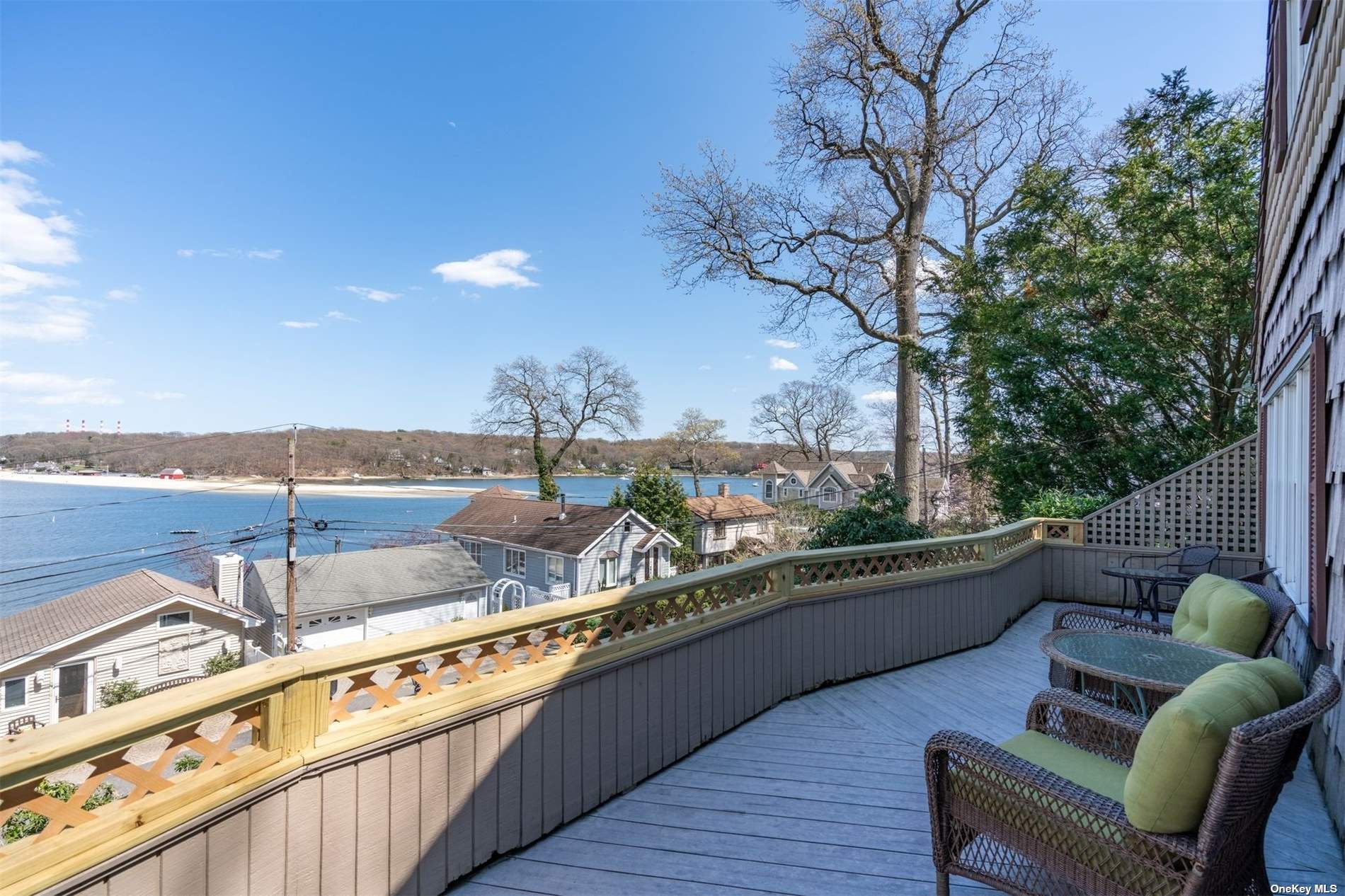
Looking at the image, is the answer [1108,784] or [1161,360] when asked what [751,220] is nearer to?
[1161,360]

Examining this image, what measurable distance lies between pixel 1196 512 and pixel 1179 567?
37.7 inches

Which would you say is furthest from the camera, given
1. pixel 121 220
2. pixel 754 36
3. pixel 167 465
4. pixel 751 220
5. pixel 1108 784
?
pixel 121 220

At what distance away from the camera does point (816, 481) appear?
97.7ft

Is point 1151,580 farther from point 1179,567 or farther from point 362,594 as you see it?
point 362,594

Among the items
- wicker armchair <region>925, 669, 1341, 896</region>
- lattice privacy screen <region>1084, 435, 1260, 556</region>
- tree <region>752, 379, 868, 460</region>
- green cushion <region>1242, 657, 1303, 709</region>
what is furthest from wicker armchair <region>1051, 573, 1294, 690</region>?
tree <region>752, 379, 868, 460</region>

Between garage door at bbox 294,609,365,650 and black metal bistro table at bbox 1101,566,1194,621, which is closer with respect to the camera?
black metal bistro table at bbox 1101,566,1194,621

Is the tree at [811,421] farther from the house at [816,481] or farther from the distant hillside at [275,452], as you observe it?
the distant hillside at [275,452]

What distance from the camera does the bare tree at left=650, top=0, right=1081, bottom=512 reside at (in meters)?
11.0

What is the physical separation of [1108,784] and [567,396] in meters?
29.8

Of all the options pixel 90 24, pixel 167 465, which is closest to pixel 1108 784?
pixel 90 24

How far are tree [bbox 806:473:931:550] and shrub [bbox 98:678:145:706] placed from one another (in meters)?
10.8

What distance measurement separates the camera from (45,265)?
16688 millimetres

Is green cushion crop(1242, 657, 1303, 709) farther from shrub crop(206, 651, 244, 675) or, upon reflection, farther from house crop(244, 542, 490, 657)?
house crop(244, 542, 490, 657)

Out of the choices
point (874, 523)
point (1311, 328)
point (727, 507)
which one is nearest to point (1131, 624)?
point (1311, 328)
